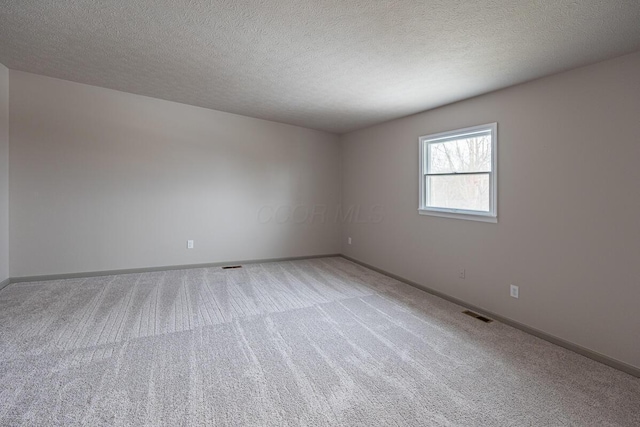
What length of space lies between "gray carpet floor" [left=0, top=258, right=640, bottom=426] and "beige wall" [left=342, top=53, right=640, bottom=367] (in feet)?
1.04

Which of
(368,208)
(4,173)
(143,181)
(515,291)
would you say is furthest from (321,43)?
(4,173)

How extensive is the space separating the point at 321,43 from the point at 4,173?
415 cm

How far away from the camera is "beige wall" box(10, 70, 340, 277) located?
3.83 meters

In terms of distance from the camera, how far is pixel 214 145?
194 inches

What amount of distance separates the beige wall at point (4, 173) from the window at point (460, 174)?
525 centimetres

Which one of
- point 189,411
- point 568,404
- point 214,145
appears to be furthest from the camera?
point 214,145

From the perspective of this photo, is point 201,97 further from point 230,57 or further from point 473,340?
point 473,340

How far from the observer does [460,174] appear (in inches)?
142

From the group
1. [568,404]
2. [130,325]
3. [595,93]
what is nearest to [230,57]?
[130,325]

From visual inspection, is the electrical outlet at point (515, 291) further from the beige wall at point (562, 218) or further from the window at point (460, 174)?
the window at point (460, 174)

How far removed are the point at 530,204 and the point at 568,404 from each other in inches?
67.0

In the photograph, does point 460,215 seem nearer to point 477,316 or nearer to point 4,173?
point 477,316

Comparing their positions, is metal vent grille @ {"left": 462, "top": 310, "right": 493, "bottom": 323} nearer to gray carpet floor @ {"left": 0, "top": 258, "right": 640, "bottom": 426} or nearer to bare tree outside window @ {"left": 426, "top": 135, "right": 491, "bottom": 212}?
gray carpet floor @ {"left": 0, "top": 258, "right": 640, "bottom": 426}

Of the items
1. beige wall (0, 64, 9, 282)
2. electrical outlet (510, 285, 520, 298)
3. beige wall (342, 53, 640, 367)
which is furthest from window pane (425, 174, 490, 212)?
beige wall (0, 64, 9, 282)
